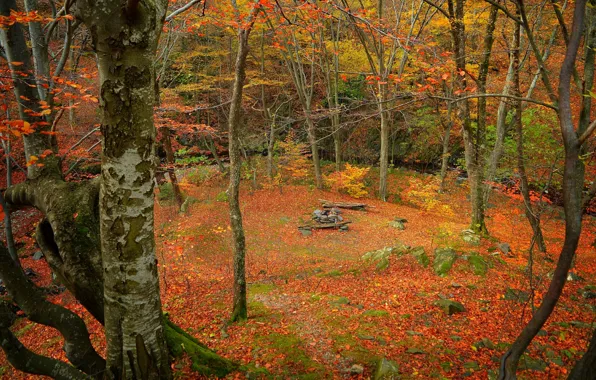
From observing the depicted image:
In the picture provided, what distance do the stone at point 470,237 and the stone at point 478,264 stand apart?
232 cm

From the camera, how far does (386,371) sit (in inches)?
162

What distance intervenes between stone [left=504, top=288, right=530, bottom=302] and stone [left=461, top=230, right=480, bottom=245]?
408cm

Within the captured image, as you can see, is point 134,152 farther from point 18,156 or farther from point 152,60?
point 18,156

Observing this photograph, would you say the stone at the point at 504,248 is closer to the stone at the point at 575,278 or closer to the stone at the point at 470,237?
the stone at the point at 470,237

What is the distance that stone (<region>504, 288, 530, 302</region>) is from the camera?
21.1ft

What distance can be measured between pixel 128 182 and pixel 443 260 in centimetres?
842

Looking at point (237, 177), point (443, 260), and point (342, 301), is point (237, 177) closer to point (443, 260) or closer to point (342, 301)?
point (342, 301)

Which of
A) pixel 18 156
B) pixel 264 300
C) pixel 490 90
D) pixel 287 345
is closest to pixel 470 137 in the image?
pixel 490 90

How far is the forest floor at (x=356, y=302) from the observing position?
185 inches

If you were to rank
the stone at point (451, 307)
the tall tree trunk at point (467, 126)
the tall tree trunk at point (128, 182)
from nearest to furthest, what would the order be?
the tall tree trunk at point (128, 182) → the stone at point (451, 307) → the tall tree trunk at point (467, 126)

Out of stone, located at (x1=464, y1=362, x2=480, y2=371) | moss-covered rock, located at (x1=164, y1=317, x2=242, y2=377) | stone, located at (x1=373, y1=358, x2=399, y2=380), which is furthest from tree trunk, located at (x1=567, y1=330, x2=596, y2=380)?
moss-covered rock, located at (x1=164, y1=317, x2=242, y2=377)

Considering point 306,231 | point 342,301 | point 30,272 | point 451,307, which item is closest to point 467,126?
point 451,307

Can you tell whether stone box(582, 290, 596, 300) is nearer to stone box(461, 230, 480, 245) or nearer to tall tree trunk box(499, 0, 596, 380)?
stone box(461, 230, 480, 245)

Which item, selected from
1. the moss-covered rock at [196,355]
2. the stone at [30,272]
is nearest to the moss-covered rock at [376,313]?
the moss-covered rock at [196,355]
